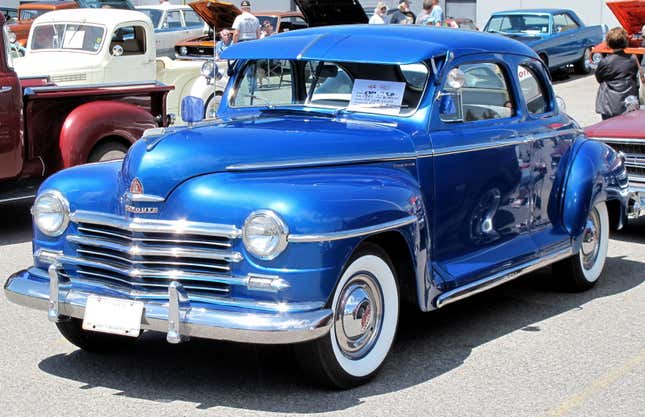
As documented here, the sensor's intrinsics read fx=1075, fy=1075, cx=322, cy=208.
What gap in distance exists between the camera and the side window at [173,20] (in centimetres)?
2472

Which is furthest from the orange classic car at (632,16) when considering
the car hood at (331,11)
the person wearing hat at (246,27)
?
the person wearing hat at (246,27)

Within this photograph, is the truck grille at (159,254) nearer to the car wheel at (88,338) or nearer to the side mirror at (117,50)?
the car wheel at (88,338)

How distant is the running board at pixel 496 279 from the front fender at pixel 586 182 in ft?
0.71

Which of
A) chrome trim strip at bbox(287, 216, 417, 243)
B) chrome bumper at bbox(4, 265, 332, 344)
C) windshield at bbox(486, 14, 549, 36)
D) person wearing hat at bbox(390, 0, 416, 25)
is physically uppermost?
chrome trim strip at bbox(287, 216, 417, 243)

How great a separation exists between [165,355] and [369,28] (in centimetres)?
231

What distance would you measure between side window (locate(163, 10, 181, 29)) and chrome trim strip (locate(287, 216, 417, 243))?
20.4m

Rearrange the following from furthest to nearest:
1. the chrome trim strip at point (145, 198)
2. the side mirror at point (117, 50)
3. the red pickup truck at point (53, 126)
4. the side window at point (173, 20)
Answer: the side window at point (173, 20)
the side mirror at point (117, 50)
the red pickup truck at point (53, 126)
the chrome trim strip at point (145, 198)

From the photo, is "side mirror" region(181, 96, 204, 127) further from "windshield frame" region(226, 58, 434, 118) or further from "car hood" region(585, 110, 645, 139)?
"car hood" region(585, 110, 645, 139)

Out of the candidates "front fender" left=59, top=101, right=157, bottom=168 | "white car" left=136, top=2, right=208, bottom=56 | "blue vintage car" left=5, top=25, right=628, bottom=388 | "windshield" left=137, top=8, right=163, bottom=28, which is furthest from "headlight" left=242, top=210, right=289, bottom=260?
"windshield" left=137, top=8, right=163, bottom=28

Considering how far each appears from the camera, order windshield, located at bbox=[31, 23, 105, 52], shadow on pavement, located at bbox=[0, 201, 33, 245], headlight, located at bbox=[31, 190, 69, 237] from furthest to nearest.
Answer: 1. windshield, located at bbox=[31, 23, 105, 52]
2. shadow on pavement, located at bbox=[0, 201, 33, 245]
3. headlight, located at bbox=[31, 190, 69, 237]

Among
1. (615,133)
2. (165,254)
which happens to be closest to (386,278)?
(165,254)

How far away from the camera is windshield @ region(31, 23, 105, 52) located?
1352 centimetres

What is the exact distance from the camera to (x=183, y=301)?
4.70m

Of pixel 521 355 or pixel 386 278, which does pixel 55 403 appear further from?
pixel 521 355
